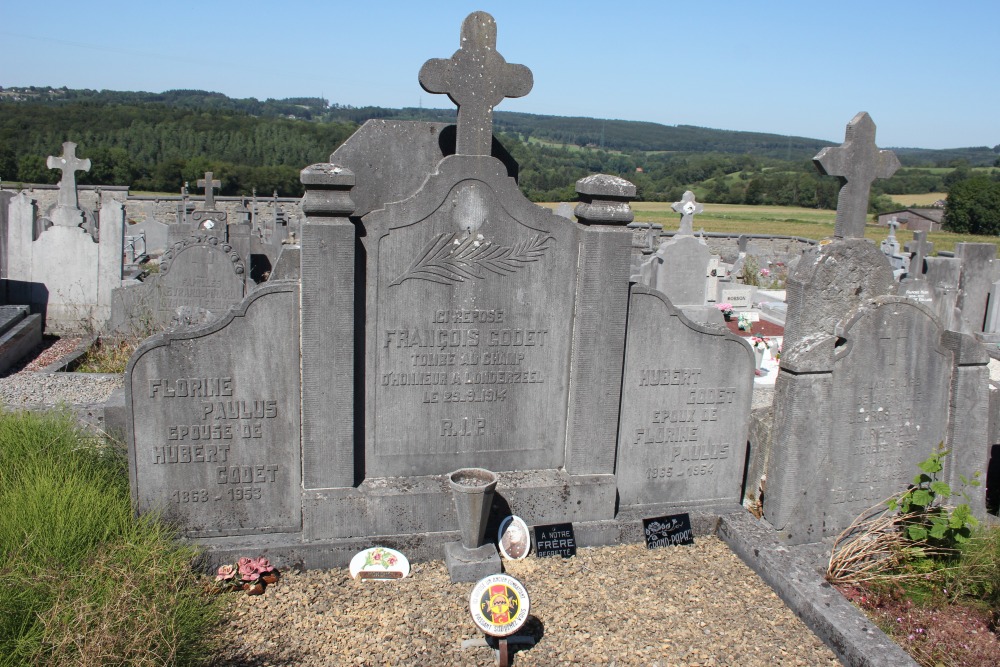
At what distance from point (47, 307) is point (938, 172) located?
109 m

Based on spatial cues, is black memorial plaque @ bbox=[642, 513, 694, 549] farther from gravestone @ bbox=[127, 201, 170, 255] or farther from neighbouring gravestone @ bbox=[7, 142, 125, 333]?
gravestone @ bbox=[127, 201, 170, 255]

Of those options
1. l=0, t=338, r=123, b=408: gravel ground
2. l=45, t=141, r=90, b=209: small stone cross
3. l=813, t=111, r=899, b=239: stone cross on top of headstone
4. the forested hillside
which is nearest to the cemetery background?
l=813, t=111, r=899, b=239: stone cross on top of headstone

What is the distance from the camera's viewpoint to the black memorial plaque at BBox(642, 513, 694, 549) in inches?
208

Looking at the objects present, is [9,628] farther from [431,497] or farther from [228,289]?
[228,289]

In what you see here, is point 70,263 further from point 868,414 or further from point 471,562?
point 868,414

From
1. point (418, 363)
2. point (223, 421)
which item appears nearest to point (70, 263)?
point (223, 421)

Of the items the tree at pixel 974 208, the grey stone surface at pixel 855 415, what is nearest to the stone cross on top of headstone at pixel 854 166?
the grey stone surface at pixel 855 415

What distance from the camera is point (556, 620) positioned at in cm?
434

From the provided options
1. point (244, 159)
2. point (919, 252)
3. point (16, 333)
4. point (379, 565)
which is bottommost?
point (379, 565)

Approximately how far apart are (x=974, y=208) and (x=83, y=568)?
57.5m

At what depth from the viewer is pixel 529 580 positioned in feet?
15.6

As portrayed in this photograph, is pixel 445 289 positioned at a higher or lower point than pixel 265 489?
higher

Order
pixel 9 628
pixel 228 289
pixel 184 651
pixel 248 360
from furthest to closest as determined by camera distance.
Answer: pixel 228 289
pixel 248 360
pixel 184 651
pixel 9 628

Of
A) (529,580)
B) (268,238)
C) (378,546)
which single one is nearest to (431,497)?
(378,546)
